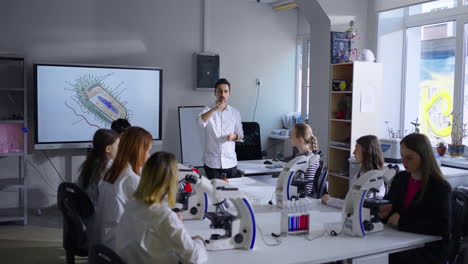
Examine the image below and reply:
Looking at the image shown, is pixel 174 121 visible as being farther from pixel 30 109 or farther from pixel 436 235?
pixel 436 235

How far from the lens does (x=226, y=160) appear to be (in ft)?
14.6

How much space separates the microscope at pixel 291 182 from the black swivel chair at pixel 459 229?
94cm

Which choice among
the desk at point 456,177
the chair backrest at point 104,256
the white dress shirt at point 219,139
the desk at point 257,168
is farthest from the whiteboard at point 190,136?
the chair backrest at point 104,256

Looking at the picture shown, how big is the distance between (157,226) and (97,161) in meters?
1.28

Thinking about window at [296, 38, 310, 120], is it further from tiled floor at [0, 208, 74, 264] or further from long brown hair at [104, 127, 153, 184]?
long brown hair at [104, 127, 153, 184]

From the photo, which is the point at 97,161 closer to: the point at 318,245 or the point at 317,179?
the point at 318,245

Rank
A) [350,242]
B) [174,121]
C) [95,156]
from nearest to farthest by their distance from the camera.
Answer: [350,242], [95,156], [174,121]

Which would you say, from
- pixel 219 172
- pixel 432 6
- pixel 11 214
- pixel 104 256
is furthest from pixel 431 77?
pixel 11 214

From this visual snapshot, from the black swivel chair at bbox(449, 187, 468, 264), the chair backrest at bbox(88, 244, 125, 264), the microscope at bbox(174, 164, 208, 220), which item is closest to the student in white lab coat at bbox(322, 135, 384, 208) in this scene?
the black swivel chair at bbox(449, 187, 468, 264)

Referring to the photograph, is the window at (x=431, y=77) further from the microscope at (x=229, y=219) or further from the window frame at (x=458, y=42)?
the microscope at (x=229, y=219)

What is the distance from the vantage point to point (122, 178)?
98.4 inches

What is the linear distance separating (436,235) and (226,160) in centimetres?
229

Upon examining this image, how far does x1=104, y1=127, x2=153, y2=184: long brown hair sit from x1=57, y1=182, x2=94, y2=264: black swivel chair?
1.44 feet

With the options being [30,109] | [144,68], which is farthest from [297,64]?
[30,109]
